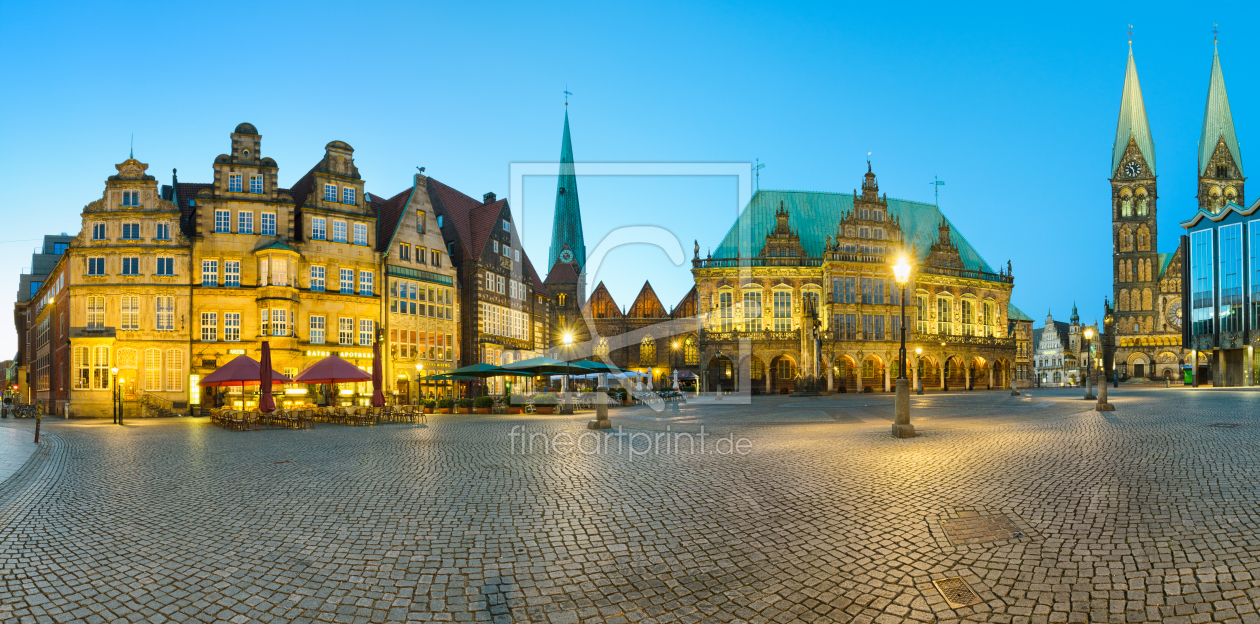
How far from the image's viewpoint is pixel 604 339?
259ft

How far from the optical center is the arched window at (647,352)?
76.5 meters

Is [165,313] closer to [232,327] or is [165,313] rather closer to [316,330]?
[232,327]

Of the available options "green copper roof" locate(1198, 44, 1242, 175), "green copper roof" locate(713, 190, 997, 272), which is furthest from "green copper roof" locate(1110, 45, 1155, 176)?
"green copper roof" locate(713, 190, 997, 272)

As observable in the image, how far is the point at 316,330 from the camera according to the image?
3975 cm

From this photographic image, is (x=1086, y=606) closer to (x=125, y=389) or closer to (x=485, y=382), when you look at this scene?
(x=125, y=389)

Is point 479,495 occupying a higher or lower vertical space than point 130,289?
lower

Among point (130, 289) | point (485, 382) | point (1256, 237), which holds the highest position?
point (1256, 237)

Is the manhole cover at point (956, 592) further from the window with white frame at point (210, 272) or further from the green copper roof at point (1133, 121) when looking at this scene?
the green copper roof at point (1133, 121)

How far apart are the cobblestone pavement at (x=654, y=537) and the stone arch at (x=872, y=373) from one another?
49975mm

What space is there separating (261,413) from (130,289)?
18304mm

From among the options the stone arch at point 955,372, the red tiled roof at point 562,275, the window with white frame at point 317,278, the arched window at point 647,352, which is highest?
the red tiled roof at point 562,275

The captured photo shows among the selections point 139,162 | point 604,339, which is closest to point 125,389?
point 139,162

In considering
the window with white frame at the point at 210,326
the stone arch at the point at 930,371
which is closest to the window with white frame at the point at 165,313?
the window with white frame at the point at 210,326

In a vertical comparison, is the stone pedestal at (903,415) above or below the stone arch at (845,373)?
above
